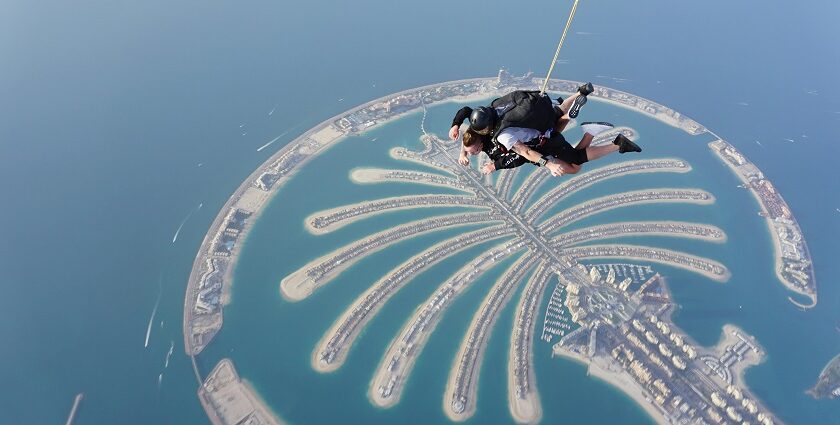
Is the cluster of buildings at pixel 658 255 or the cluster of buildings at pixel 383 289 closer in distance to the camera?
the cluster of buildings at pixel 383 289

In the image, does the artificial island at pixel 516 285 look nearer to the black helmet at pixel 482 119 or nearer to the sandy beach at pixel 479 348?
the sandy beach at pixel 479 348

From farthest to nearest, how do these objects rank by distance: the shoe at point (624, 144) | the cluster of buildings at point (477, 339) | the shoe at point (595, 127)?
the cluster of buildings at point (477, 339) < the shoe at point (595, 127) < the shoe at point (624, 144)

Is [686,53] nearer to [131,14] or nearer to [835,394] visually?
[835,394]

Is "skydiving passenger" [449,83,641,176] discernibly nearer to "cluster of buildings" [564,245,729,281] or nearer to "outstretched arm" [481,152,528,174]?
"outstretched arm" [481,152,528,174]

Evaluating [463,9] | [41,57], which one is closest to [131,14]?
[41,57]

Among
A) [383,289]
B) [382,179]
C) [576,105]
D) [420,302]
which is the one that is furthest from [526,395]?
[576,105]

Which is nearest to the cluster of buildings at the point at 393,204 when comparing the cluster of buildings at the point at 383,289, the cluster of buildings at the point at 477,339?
the cluster of buildings at the point at 383,289
